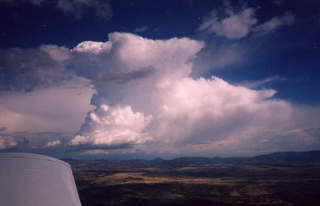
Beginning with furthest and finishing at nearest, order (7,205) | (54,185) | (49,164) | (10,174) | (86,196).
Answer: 1. (86,196)
2. (49,164)
3. (54,185)
4. (10,174)
5. (7,205)

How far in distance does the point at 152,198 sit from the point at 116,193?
29.3m

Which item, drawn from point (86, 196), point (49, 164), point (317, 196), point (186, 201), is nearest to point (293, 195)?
point (317, 196)

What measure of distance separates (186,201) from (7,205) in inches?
5065

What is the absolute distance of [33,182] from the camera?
13.0 feet

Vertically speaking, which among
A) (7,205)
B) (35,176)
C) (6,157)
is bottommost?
(7,205)

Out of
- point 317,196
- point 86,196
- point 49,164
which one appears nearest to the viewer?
point 49,164

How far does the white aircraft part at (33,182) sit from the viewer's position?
11.9 feet

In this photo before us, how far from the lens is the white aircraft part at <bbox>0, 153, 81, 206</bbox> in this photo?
3639mm

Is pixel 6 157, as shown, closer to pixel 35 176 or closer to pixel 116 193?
pixel 35 176

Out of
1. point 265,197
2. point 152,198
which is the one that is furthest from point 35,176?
point 265,197

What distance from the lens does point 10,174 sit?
12.7ft

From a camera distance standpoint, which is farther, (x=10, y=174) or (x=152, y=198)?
(x=152, y=198)

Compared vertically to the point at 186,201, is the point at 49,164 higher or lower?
higher

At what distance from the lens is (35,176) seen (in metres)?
4.08
